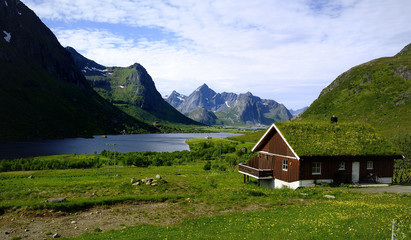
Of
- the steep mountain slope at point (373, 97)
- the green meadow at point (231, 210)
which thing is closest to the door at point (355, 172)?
the green meadow at point (231, 210)

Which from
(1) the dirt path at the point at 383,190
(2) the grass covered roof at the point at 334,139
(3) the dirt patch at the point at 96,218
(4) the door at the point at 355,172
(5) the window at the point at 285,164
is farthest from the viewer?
(5) the window at the point at 285,164

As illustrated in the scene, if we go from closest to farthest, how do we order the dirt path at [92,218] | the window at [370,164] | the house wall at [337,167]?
the dirt path at [92,218] < the house wall at [337,167] < the window at [370,164]

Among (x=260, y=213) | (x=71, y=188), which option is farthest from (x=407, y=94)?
(x=71, y=188)

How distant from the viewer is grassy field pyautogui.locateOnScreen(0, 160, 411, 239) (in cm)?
1762

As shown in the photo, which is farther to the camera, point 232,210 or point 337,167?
point 337,167

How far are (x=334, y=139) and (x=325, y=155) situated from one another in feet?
13.5

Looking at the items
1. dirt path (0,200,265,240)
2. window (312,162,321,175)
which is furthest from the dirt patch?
window (312,162,321,175)

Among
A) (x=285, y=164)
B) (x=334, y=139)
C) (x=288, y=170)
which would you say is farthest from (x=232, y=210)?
(x=334, y=139)

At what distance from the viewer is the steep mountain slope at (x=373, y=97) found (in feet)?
377

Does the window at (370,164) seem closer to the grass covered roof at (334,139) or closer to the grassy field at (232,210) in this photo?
the grass covered roof at (334,139)

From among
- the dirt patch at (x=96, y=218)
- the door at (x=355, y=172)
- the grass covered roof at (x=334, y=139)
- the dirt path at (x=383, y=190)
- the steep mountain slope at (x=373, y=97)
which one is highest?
the steep mountain slope at (x=373, y=97)

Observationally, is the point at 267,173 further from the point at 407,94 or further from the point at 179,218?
the point at 407,94

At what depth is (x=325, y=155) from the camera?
37.4 m

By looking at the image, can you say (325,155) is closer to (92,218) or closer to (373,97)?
(92,218)
